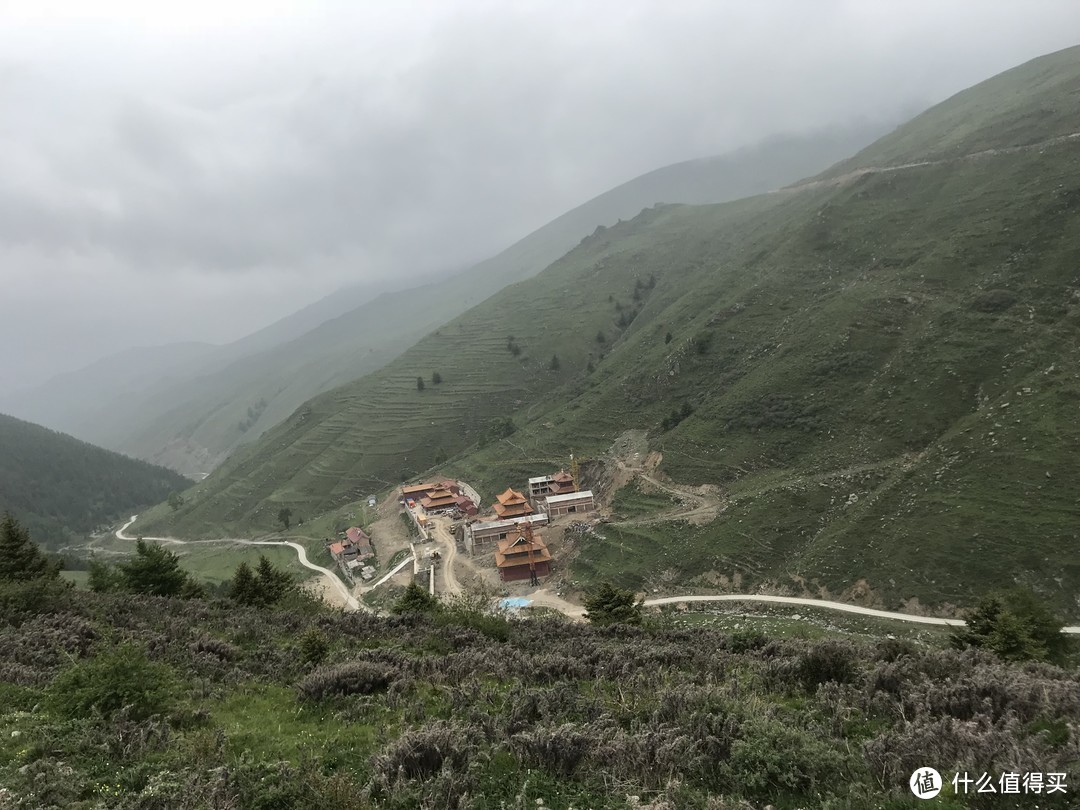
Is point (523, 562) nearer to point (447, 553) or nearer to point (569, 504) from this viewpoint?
point (569, 504)

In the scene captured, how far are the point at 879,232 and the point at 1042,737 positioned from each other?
123m

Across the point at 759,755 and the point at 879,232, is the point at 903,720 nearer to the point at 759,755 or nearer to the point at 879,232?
the point at 759,755

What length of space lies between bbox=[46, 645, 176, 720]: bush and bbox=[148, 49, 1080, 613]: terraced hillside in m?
51.7

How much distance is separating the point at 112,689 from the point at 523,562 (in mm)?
58128

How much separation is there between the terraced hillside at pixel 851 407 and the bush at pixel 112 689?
51.7 m

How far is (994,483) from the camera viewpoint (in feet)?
157

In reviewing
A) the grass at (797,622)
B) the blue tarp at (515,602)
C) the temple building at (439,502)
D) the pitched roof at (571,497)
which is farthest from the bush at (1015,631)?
the temple building at (439,502)

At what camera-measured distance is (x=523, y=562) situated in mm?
67438

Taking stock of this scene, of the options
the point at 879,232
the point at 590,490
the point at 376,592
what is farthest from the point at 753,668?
the point at 879,232

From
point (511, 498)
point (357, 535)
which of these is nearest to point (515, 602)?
point (511, 498)

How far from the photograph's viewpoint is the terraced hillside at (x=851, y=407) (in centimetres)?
4781

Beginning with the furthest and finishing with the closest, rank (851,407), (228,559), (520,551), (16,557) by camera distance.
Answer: (228,559) < (851,407) < (520,551) < (16,557)

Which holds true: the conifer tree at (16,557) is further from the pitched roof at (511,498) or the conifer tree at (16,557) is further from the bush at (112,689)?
the pitched roof at (511,498)

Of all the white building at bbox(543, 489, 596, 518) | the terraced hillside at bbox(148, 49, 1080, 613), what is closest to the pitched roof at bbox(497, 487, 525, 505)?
the white building at bbox(543, 489, 596, 518)
